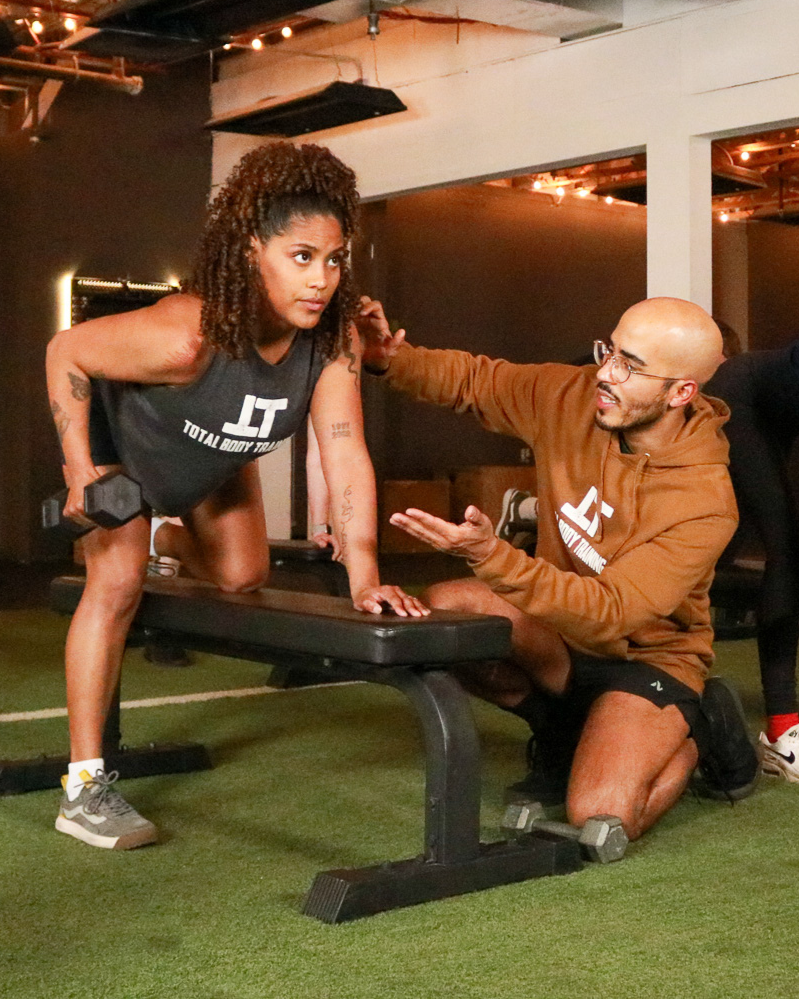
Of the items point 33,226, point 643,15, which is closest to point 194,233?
point 33,226

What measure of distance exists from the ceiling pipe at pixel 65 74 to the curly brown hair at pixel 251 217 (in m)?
5.43

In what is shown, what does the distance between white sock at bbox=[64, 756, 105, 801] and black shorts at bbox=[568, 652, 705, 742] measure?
1.07m

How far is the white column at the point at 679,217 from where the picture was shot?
5.88m

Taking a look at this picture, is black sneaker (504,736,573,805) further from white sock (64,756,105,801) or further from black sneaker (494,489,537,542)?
black sneaker (494,489,537,542)

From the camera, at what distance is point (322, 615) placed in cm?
243

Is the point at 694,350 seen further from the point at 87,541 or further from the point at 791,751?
the point at 87,541

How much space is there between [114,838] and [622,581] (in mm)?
1146

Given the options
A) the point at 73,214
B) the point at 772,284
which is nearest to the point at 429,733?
the point at 73,214

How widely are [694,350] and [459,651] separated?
2.88ft

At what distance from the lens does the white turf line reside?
12.9ft

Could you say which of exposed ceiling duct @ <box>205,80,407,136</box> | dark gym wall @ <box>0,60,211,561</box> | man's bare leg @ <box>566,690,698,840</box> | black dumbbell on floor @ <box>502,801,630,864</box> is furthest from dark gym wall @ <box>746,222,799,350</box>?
black dumbbell on floor @ <box>502,801,630,864</box>

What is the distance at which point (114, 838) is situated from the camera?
8.51 feet

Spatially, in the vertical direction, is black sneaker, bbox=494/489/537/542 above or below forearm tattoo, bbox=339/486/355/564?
below

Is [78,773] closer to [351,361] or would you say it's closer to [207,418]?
[207,418]
